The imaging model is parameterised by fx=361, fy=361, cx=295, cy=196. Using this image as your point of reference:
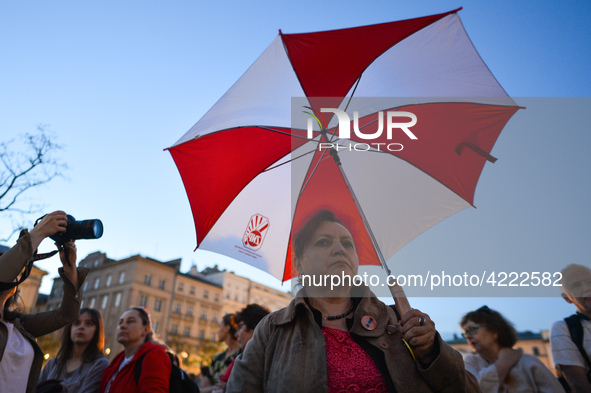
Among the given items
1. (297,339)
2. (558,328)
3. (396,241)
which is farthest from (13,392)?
(558,328)

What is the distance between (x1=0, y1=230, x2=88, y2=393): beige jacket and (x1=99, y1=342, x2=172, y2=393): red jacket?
63 cm

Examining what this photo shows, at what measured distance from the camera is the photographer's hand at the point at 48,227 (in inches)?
93.7

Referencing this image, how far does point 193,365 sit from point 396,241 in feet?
143

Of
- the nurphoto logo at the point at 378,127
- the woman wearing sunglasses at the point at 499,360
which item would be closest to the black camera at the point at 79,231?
the nurphoto logo at the point at 378,127

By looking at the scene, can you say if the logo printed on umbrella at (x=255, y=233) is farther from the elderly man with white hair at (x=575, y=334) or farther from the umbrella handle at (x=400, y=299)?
the elderly man with white hair at (x=575, y=334)

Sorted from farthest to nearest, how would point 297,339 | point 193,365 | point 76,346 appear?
point 193,365 < point 76,346 < point 297,339

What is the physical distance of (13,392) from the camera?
2.32 metres

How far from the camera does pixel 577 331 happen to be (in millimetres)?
2730

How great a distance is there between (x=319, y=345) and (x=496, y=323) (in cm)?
248

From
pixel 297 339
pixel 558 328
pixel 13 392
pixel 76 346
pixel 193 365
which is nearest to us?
pixel 297 339

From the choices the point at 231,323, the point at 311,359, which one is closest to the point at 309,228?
the point at 311,359

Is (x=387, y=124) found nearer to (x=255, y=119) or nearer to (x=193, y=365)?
(x=255, y=119)

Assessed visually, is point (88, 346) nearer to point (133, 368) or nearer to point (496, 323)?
point (133, 368)

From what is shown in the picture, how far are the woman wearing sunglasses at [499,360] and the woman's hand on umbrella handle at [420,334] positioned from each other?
200 centimetres
